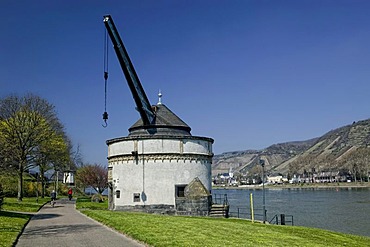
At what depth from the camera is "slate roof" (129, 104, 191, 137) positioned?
36.6 meters

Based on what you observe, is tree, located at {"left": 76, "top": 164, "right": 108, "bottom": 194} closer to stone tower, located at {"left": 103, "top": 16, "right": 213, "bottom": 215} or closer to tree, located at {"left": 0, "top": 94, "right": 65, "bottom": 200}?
tree, located at {"left": 0, "top": 94, "right": 65, "bottom": 200}

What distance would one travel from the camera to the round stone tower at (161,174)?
3425 centimetres

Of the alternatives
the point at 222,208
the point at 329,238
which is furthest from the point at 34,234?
the point at 222,208

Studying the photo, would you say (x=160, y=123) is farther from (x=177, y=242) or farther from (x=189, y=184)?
(x=177, y=242)

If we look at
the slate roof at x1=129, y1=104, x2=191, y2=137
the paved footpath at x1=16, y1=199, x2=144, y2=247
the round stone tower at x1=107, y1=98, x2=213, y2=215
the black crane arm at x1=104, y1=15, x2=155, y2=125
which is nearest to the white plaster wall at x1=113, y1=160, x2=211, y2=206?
the round stone tower at x1=107, y1=98, x2=213, y2=215

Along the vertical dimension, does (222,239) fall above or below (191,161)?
below

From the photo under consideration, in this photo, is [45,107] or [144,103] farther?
[45,107]

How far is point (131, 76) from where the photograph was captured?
33000mm

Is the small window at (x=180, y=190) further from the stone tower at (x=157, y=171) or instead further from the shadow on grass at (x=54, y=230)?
the shadow on grass at (x=54, y=230)

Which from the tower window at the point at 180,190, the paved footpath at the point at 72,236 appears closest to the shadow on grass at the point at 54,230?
the paved footpath at the point at 72,236

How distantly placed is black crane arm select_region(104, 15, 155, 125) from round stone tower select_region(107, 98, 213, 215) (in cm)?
184

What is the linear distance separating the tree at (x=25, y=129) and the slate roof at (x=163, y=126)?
37.5ft

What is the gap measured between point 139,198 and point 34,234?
17.6 meters

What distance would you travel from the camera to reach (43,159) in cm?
4919
